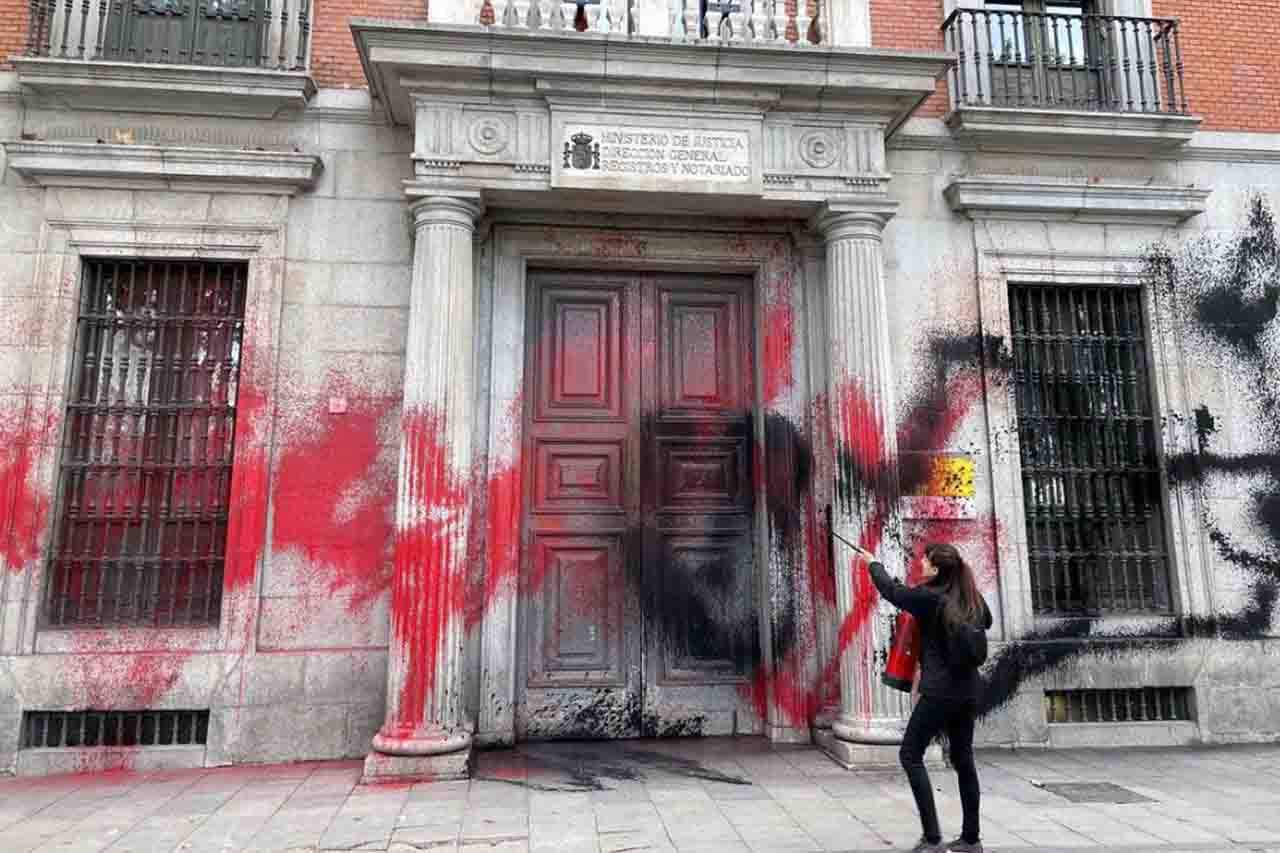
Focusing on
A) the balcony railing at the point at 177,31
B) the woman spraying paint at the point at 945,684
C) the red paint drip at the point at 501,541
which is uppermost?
the balcony railing at the point at 177,31

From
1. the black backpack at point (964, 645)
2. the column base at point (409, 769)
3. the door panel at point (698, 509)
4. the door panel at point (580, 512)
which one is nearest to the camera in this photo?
the black backpack at point (964, 645)

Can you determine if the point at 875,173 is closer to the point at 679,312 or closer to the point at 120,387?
the point at 679,312

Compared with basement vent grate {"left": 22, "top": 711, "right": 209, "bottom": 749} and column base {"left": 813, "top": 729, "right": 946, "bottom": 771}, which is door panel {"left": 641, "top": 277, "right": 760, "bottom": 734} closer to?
column base {"left": 813, "top": 729, "right": 946, "bottom": 771}

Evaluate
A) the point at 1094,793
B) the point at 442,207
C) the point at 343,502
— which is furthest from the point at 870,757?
the point at 442,207

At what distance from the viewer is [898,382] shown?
25.2 ft

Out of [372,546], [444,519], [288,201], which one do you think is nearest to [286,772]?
[372,546]

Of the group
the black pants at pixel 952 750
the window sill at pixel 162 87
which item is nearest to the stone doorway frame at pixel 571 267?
the window sill at pixel 162 87

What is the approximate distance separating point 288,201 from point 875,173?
506 centimetres

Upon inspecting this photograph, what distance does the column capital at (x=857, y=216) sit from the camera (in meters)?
7.04

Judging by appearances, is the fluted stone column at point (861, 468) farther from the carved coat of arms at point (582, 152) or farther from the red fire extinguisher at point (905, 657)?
the carved coat of arms at point (582, 152)

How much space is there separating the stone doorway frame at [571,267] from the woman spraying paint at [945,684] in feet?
8.57

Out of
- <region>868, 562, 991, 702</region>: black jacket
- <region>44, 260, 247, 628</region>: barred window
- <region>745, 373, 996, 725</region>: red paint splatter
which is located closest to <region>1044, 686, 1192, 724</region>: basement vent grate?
<region>745, 373, 996, 725</region>: red paint splatter

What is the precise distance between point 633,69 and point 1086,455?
213 inches

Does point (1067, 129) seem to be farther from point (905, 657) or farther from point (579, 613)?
point (579, 613)
